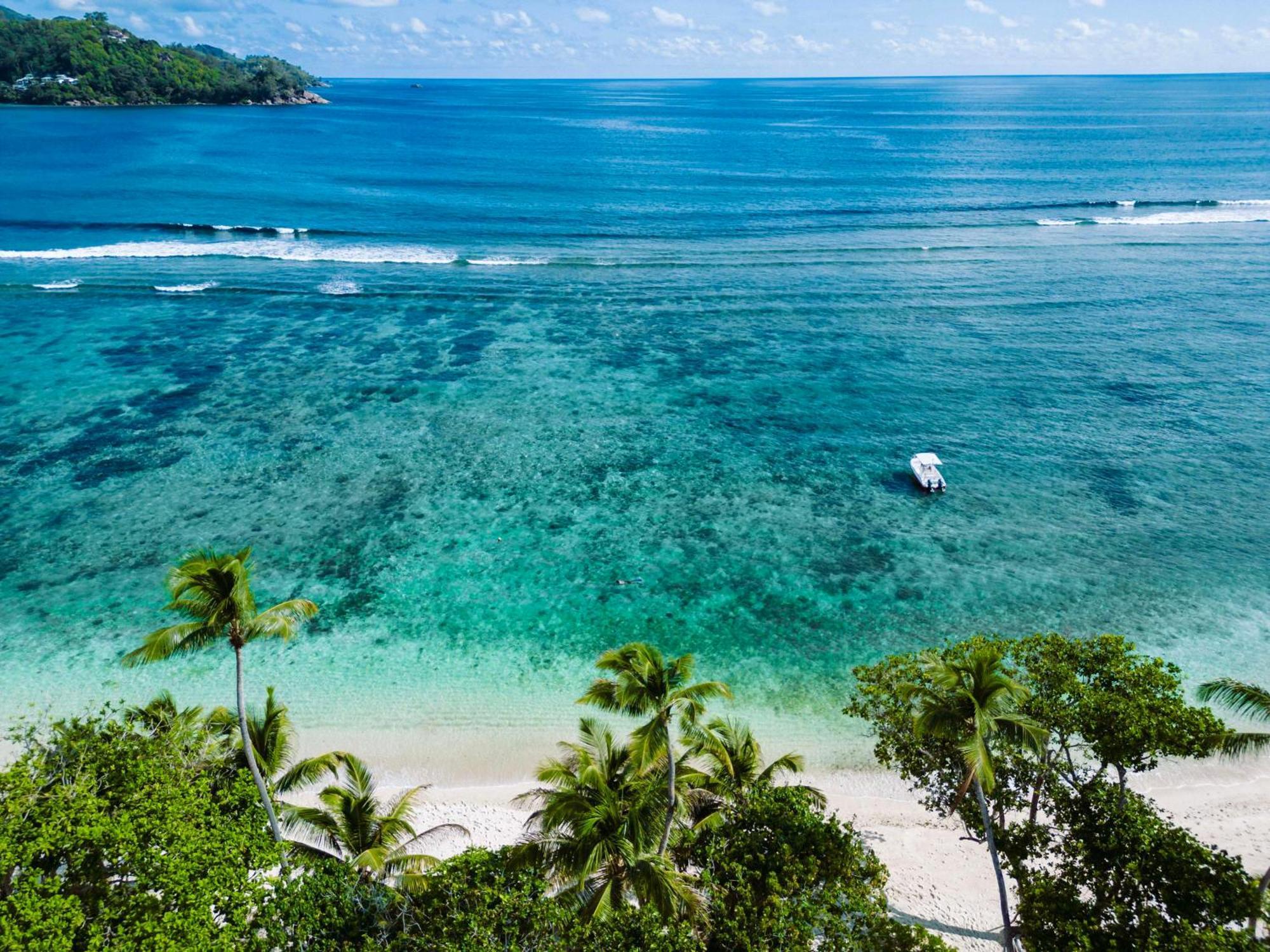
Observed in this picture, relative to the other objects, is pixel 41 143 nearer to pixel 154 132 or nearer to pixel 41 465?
pixel 154 132

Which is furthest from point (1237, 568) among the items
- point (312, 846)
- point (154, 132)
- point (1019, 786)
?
point (154, 132)

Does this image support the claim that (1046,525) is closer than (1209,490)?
Yes

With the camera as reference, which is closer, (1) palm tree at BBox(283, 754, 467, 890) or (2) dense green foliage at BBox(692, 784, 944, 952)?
(2) dense green foliage at BBox(692, 784, 944, 952)

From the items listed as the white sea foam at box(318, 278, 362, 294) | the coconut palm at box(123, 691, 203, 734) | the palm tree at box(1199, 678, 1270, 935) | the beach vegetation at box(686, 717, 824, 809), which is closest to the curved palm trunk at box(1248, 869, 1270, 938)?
the palm tree at box(1199, 678, 1270, 935)

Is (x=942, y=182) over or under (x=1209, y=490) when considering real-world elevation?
over

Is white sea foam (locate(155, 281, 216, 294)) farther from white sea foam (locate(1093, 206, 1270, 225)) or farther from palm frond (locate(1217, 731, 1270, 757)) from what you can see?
white sea foam (locate(1093, 206, 1270, 225))

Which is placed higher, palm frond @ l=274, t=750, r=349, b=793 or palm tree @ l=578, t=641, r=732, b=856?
palm tree @ l=578, t=641, r=732, b=856

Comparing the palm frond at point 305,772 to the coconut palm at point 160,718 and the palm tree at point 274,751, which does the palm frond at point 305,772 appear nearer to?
the palm tree at point 274,751
